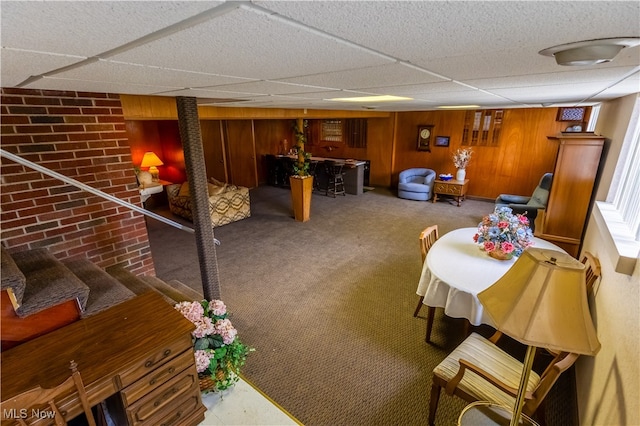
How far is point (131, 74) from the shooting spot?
1152mm

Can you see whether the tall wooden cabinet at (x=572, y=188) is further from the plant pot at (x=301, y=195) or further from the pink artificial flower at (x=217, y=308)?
the plant pot at (x=301, y=195)

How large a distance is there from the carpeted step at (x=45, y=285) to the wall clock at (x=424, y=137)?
23.7ft

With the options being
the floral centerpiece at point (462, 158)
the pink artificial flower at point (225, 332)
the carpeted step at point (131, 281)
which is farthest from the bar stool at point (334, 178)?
the pink artificial flower at point (225, 332)

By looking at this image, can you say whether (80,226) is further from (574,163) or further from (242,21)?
(574,163)

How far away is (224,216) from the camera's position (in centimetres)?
555

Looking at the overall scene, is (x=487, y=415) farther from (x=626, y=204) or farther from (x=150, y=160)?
(x=150, y=160)

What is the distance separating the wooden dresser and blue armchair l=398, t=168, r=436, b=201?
19.9 feet

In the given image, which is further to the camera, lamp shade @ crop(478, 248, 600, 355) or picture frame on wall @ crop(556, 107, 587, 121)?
picture frame on wall @ crop(556, 107, 587, 121)

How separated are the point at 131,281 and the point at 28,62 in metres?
1.96

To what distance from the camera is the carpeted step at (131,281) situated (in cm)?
233

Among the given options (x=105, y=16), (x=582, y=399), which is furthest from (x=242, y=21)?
(x=582, y=399)

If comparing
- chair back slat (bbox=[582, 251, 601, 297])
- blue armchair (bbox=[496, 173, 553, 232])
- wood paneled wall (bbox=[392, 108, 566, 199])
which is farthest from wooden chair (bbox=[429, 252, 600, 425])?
wood paneled wall (bbox=[392, 108, 566, 199])

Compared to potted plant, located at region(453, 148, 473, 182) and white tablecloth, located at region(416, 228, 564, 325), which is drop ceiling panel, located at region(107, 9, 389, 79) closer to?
white tablecloth, located at region(416, 228, 564, 325)

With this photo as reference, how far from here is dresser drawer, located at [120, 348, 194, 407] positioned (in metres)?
1.50
